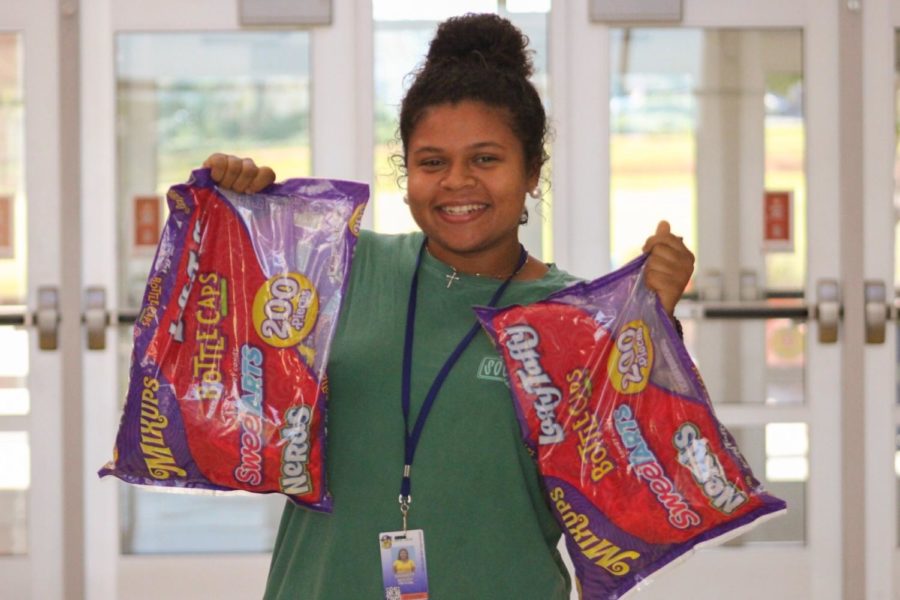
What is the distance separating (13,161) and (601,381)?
302cm

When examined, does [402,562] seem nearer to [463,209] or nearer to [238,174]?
[463,209]

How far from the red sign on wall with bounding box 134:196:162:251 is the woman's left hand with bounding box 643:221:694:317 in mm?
2794

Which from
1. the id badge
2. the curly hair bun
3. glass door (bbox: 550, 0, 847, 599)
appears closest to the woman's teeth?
the curly hair bun

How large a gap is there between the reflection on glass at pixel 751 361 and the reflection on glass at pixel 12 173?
209 centimetres

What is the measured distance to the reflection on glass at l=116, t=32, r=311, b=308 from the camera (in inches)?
175

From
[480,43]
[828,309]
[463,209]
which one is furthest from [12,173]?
[463,209]

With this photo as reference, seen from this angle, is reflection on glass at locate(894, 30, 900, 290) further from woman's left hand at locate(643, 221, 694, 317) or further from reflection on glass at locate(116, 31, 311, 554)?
woman's left hand at locate(643, 221, 694, 317)

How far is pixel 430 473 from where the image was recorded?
1812 mm

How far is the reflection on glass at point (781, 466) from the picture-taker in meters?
4.49

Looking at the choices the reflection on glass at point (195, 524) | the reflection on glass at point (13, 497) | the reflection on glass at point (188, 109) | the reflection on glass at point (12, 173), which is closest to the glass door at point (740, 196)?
the reflection on glass at point (188, 109)

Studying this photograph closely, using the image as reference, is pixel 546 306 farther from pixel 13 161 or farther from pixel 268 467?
pixel 13 161

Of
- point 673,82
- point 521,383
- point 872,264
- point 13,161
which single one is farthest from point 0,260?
point 521,383

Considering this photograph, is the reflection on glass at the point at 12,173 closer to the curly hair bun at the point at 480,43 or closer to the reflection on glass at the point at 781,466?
the reflection on glass at the point at 781,466

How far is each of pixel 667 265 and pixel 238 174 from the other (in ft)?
2.01
